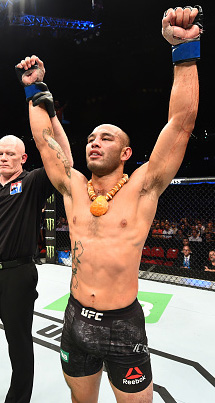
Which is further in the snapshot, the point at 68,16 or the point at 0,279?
the point at 68,16

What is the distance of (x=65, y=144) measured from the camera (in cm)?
166

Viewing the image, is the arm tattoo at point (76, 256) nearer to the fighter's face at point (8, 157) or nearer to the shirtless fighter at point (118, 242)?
the shirtless fighter at point (118, 242)

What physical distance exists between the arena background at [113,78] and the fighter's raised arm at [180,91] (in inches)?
257

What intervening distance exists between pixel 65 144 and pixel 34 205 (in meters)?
0.43

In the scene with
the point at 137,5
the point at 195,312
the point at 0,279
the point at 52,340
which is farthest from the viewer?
the point at 137,5

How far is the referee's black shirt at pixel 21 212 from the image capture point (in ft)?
5.29

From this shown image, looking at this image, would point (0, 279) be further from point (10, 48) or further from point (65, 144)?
point (10, 48)

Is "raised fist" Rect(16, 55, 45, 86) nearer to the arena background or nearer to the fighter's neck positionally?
the fighter's neck

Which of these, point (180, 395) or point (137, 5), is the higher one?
point (137, 5)

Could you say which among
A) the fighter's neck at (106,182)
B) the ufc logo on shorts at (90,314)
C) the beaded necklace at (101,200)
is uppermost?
the fighter's neck at (106,182)

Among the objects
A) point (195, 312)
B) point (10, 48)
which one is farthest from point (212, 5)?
point (195, 312)

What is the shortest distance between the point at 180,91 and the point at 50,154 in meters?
0.72

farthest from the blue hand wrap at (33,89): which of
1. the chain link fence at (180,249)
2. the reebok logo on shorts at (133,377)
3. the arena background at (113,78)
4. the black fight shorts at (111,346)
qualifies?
the arena background at (113,78)

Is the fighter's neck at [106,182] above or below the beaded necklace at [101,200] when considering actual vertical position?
above
